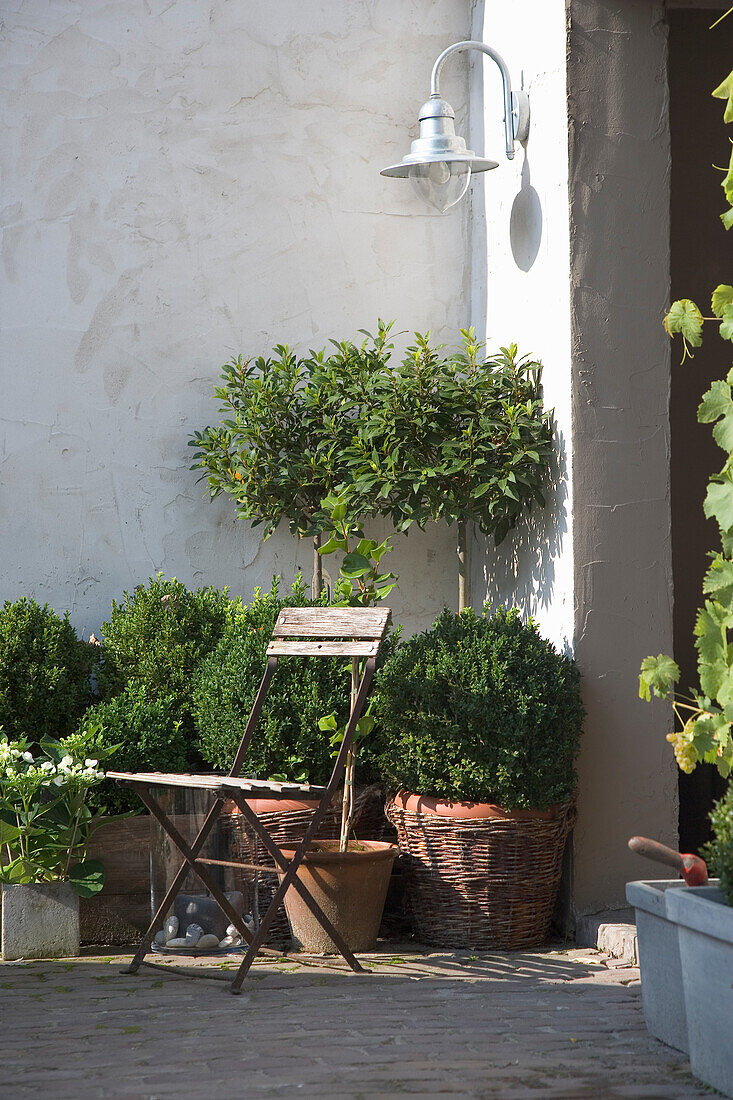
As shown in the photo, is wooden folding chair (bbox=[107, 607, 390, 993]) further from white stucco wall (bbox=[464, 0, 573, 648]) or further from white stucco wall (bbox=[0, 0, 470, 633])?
white stucco wall (bbox=[0, 0, 470, 633])

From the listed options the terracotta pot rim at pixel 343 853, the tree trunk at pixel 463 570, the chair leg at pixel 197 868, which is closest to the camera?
the chair leg at pixel 197 868

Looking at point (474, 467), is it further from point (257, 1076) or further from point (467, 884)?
point (257, 1076)

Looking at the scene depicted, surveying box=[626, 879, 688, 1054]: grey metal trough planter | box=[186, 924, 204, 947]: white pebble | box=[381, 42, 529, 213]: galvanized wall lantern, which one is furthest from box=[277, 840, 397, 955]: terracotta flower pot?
box=[381, 42, 529, 213]: galvanized wall lantern

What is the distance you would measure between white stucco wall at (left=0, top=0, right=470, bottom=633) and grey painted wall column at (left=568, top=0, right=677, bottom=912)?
4.13 ft

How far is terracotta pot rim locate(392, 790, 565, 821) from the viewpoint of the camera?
4.02m

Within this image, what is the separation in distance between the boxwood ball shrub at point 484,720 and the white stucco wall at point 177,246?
1219mm

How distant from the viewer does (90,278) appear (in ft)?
17.3

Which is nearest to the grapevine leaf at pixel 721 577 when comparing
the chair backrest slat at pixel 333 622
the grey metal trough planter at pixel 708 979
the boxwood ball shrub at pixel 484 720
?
the grey metal trough planter at pixel 708 979

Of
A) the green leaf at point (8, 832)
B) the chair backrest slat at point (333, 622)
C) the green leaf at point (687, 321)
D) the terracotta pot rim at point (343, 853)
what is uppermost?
the green leaf at point (687, 321)

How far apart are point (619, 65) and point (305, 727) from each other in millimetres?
2735

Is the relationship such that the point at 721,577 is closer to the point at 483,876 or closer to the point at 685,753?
the point at 685,753

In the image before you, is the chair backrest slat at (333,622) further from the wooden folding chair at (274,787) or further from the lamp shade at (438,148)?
the lamp shade at (438,148)

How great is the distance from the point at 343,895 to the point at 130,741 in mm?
979

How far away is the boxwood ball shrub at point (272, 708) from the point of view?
423 cm
